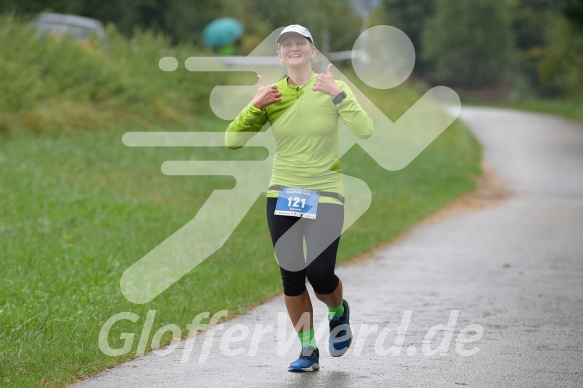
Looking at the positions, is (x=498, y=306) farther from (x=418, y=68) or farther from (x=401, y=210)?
(x=418, y=68)

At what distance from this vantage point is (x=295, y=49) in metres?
6.88

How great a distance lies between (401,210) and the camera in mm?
19406

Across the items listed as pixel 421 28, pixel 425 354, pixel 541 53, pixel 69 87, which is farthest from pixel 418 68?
pixel 425 354

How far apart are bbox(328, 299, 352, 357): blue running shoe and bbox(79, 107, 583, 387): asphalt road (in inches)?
4.4

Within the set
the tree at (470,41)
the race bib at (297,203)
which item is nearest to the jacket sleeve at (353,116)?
the race bib at (297,203)

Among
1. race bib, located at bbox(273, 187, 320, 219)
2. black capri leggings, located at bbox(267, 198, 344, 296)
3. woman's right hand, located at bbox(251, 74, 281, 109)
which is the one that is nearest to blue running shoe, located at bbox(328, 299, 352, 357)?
black capri leggings, located at bbox(267, 198, 344, 296)

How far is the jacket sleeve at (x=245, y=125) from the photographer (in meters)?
6.89

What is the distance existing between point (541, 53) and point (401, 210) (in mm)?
46745

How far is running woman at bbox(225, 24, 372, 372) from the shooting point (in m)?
6.86

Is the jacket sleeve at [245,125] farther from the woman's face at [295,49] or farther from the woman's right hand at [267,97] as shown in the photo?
the woman's face at [295,49]

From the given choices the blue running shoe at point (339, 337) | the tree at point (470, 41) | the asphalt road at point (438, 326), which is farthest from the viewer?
the tree at point (470, 41)

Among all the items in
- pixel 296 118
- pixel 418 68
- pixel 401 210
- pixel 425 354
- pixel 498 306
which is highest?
pixel 296 118

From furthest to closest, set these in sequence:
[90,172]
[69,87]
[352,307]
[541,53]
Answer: [541,53] < [69,87] < [90,172] < [352,307]

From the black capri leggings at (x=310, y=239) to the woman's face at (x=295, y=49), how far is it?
876mm
